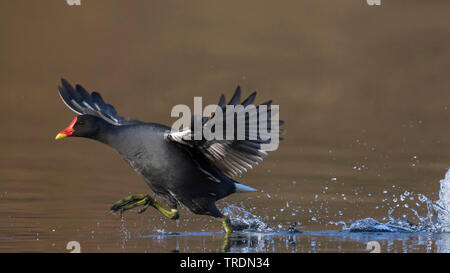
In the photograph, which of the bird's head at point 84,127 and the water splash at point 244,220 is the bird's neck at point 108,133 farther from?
the water splash at point 244,220

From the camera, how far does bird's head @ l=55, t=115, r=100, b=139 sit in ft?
27.0

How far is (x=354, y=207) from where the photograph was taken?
10.0 metres

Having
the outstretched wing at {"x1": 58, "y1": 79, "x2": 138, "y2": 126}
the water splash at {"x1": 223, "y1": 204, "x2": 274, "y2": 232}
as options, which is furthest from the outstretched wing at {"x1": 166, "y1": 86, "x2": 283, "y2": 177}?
the outstretched wing at {"x1": 58, "y1": 79, "x2": 138, "y2": 126}

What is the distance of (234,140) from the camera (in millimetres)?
8055

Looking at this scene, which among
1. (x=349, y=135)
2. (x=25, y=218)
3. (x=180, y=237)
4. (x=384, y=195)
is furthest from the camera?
(x=349, y=135)

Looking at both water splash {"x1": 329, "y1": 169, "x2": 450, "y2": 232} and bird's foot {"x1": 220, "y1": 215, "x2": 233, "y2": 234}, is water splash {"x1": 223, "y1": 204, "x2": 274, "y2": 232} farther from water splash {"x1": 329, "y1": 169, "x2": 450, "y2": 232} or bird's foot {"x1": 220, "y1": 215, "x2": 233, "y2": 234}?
water splash {"x1": 329, "y1": 169, "x2": 450, "y2": 232}

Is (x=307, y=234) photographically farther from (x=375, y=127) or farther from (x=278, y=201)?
(x=375, y=127)

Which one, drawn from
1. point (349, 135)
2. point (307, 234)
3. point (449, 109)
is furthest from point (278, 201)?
point (449, 109)

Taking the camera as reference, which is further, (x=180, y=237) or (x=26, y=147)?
(x=26, y=147)

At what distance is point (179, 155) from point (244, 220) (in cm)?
136

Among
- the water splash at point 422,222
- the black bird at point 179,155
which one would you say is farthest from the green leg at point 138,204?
the water splash at point 422,222

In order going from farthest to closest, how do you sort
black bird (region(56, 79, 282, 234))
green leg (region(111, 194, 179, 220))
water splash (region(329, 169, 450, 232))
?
water splash (region(329, 169, 450, 232)), green leg (region(111, 194, 179, 220)), black bird (region(56, 79, 282, 234))

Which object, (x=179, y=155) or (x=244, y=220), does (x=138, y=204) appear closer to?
(x=179, y=155)

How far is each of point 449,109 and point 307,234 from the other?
10.2 metres
